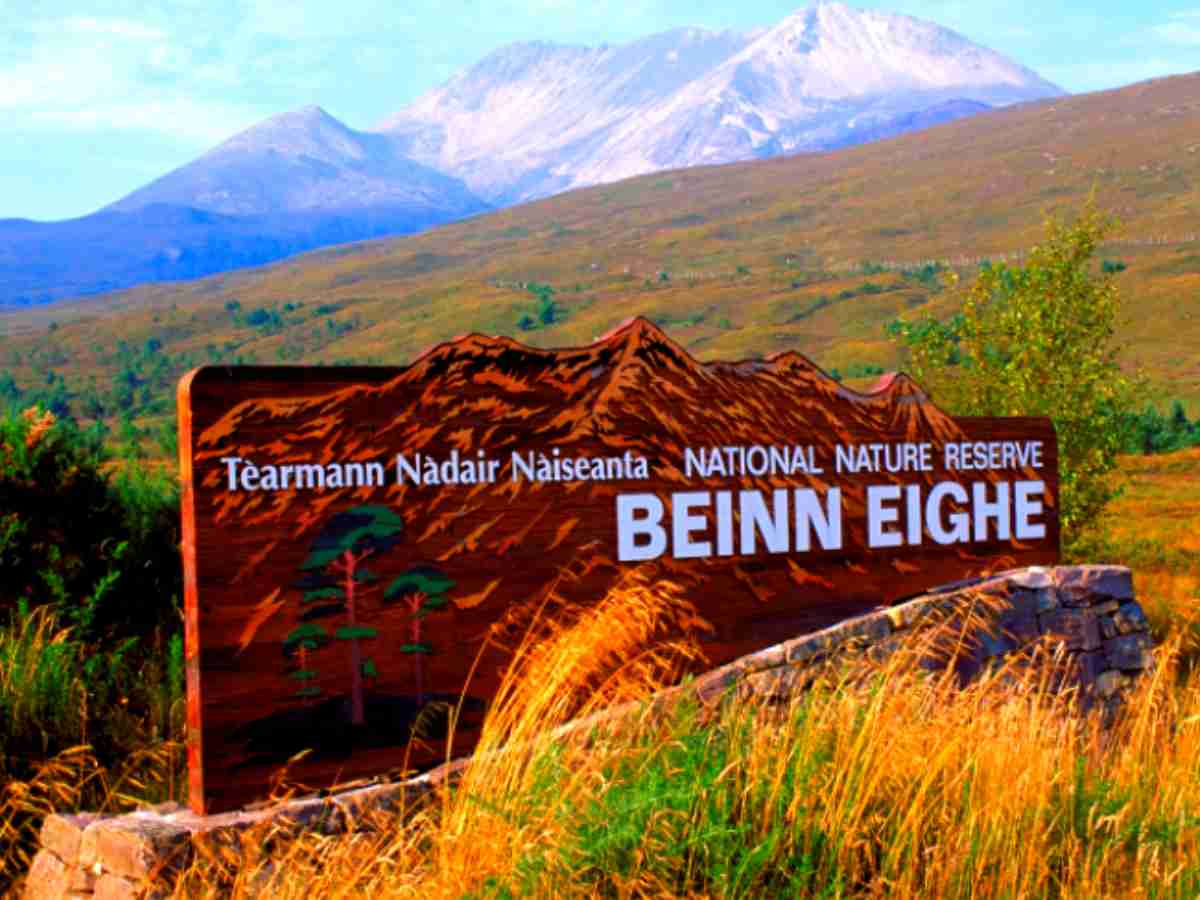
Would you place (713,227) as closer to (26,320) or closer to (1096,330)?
(26,320)

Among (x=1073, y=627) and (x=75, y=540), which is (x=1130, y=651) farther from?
(x=75, y=540)

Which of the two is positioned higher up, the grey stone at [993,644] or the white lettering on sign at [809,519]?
the white lettering on sign at [809,519]

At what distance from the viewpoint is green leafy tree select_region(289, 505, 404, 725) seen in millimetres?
6383

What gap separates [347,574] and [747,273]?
122 metres

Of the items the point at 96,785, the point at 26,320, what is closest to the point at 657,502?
the point at 96,785

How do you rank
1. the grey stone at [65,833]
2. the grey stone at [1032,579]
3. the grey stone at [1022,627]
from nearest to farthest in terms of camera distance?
the grey stone at [65,833], the grey stone at [1022,627], the grey stone at [1032,579]

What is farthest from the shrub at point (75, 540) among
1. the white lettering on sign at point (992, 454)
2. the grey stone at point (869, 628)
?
the white lettering on sign at point (992, 454)

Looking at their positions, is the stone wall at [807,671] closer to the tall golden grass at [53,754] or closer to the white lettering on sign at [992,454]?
the tall golden grass at [53,754]

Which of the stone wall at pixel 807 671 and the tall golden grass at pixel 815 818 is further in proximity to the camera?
the stone wall at pixel 807 671

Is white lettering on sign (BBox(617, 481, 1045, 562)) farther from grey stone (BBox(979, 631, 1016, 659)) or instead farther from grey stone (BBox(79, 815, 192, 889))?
grey stone (BBox(79, 815, 192, 889))

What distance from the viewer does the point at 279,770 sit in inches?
246

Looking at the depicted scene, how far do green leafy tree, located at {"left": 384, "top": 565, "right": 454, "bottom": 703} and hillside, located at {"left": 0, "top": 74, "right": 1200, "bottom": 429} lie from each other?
58.2 meters

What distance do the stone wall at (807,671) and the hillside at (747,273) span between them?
5492cm

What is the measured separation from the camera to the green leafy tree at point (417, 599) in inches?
259
